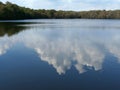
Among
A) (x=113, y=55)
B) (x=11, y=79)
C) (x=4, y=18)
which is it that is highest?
(x=11, y=79)

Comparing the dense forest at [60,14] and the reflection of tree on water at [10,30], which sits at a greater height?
the reflection of tree on water at [10,30]

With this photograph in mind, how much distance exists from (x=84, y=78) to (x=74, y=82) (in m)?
0.73

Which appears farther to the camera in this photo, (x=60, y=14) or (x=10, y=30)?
(x=60, y=14)

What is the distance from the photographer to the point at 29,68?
41.2 feet

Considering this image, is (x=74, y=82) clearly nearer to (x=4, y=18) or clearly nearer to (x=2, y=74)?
(x=2, y=74)

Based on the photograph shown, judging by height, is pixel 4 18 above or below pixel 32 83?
below

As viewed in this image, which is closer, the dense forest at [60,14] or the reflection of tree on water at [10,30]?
the reflection of tree on water at [10,30]

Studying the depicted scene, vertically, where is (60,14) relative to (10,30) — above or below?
below

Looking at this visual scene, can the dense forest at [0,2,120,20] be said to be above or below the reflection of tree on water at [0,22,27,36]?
below

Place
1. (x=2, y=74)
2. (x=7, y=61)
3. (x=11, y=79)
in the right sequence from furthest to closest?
1. (x=7, y=61)
2. (x=2, y=74)
3. (x=11, y=79)

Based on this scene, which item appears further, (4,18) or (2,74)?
(4,18)

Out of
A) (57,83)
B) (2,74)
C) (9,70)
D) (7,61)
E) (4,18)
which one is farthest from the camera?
(4,18)

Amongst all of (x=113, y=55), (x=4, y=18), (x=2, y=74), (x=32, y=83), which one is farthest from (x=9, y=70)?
(x=4, y=18)

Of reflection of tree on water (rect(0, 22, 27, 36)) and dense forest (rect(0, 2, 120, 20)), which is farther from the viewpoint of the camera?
dense forest (rect(0, 2, 120, 20))
